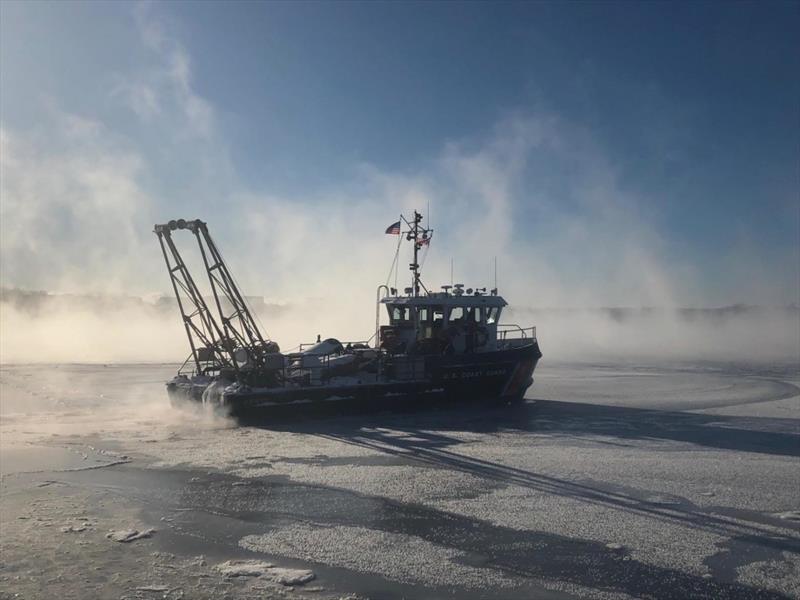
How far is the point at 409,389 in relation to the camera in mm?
19188

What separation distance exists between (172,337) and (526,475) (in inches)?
2557

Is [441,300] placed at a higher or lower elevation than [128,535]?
higher

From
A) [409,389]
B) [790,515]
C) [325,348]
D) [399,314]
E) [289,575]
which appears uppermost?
[399,314]

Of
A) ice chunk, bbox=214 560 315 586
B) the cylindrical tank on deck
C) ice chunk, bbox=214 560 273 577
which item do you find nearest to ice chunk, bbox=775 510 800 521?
ice chunk, bbox=214 560 315 586

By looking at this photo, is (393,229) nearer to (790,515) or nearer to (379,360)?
(379,360)

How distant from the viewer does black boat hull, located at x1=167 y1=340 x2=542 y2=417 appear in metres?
17.1

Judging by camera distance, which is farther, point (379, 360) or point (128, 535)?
point (379, 360)

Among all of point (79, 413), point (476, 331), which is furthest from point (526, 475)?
point (79, 413)

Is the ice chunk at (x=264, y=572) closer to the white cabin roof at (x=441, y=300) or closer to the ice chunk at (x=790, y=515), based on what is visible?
the ice chunk at (x=790, y=515)

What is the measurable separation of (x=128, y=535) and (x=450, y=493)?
178 inches

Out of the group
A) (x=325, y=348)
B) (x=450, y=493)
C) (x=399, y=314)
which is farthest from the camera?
(x=399, y=314)

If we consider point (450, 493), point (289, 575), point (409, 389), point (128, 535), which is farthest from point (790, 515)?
point (409, 389)

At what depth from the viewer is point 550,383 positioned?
28.9 meters

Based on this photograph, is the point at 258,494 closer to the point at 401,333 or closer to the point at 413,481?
the point at 413,481
